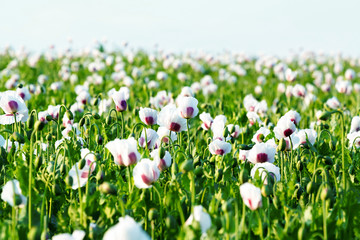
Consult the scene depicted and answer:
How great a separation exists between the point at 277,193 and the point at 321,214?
285 millimetres

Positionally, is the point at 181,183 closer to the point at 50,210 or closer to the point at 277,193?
the point at 277,193

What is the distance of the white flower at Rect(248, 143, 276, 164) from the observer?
7.93 feet

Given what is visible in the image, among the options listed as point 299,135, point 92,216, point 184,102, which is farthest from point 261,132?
point 92,216

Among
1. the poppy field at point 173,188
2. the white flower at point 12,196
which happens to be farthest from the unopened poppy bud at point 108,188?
the white flower at point 12,196

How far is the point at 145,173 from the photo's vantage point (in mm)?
1958

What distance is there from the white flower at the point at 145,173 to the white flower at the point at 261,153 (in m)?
0.65

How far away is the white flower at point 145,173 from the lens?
1.96m

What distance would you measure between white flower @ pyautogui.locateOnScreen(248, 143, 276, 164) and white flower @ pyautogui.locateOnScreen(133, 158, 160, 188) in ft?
2.12

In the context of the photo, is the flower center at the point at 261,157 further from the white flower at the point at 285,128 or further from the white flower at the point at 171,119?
the white flower at the point at 171,119

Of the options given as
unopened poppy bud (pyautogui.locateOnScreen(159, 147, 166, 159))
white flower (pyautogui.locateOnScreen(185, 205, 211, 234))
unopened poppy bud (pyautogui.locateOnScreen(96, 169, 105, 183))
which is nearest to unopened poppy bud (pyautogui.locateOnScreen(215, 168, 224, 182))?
unopened poppy bud (pyautogui.locateOnScreen(159, 147, 166, 159))

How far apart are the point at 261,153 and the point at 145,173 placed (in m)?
0.73

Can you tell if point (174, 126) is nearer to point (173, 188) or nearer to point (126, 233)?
point (173, 188)

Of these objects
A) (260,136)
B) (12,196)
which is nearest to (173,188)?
(12,196)

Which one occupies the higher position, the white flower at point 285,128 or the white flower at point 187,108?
the white flower at point 187,108
